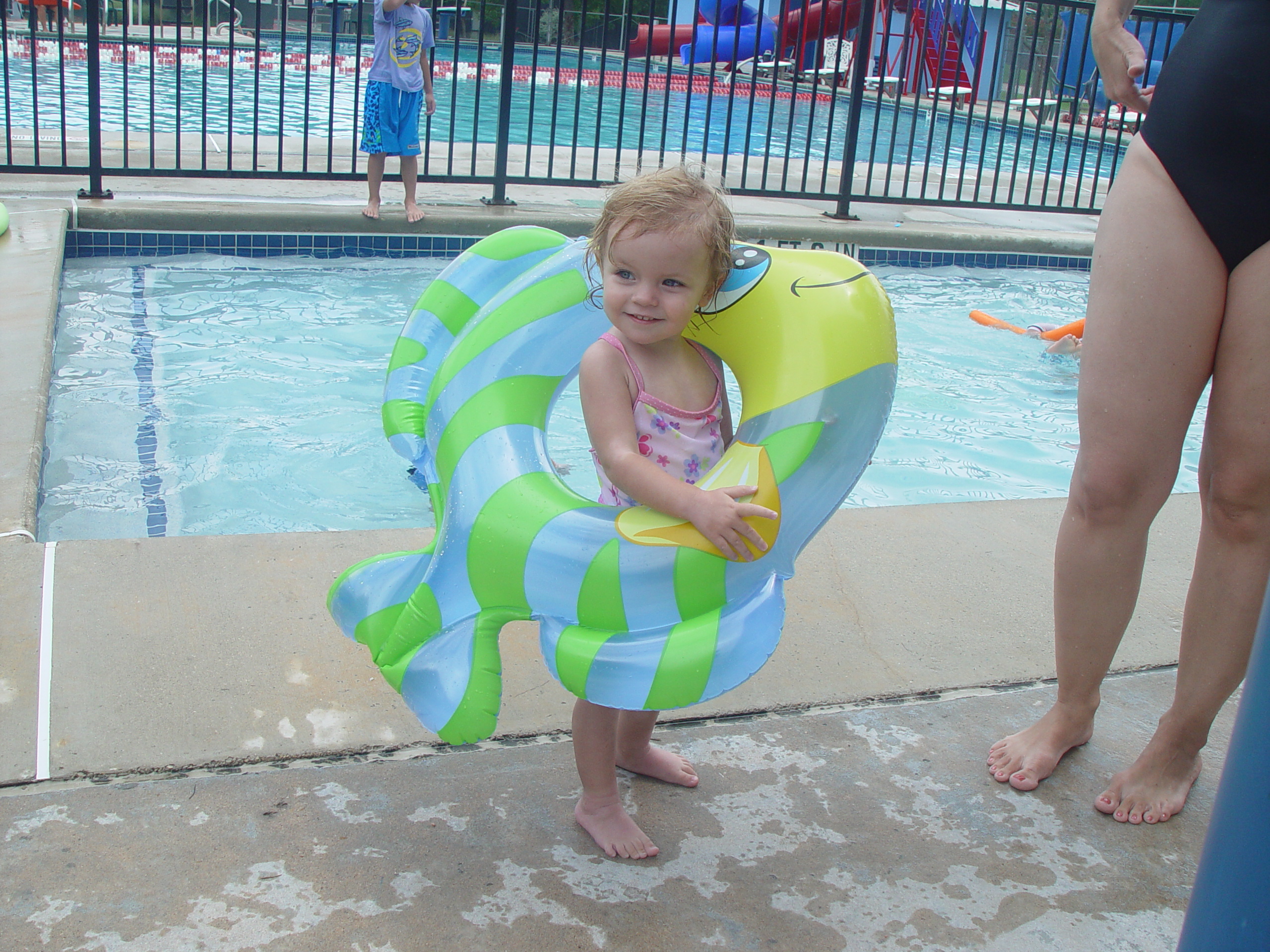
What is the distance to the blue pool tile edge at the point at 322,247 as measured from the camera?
605 centimetres

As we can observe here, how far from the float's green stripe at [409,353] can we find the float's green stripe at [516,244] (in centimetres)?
19

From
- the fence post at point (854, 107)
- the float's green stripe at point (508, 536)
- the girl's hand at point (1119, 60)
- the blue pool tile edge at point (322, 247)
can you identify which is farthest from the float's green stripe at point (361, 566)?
the fence post at point (854, 107)

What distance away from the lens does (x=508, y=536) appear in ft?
5.22

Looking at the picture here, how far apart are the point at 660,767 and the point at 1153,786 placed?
2.76 feet

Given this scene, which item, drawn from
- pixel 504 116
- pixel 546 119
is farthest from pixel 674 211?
pixel 546 119

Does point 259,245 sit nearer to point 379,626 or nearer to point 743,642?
point 379,626

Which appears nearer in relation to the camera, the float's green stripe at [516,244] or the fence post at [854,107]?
the float's green stripe at [516,244]

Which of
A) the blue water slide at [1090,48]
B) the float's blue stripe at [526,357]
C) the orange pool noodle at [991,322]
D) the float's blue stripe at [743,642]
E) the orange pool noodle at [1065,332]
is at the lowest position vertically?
the orange pool noodle at [991,322]

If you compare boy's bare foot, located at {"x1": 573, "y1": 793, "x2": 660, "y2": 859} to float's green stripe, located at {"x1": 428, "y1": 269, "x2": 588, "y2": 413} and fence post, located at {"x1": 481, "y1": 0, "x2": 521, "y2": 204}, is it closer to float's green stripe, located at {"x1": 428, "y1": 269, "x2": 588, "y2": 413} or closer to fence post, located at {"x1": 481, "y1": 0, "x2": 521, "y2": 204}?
float's green stripe, located at {"x1": 428, "y1": 269, "x2": 588, "y2": 413}

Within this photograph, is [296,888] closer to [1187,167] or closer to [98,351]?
[1187,167]

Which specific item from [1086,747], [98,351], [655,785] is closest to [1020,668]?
[1086,747]

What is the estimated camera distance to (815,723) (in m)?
2.08

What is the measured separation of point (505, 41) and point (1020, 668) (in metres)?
5.75

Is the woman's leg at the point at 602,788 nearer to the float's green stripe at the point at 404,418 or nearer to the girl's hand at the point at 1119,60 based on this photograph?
the float's green stripe at the point at 404,418
